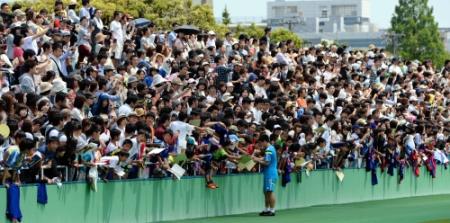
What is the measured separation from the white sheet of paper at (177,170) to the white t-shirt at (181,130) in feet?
1.14

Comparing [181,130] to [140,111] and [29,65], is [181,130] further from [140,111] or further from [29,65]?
[29,65]

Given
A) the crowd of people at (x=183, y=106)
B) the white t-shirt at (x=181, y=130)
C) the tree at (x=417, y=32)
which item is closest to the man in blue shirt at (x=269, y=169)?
the crowd of people at (x=183, y=106)

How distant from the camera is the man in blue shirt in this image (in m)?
30.4

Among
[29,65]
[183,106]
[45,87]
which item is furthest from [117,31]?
[29,65]

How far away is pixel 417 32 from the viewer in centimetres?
14662

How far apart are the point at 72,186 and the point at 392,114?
1979 cm

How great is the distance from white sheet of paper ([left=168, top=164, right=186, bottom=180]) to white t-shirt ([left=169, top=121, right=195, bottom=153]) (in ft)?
1.14

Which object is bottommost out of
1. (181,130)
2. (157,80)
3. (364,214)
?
(364,214)

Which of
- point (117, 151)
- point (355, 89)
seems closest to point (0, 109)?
point (117, 151)

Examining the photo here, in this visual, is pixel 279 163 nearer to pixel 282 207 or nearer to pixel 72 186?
pixel 282 207

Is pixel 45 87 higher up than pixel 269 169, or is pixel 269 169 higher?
pixel 45 87

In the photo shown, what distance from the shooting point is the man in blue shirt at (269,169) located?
30.4 metres

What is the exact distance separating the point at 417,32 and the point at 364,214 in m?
116

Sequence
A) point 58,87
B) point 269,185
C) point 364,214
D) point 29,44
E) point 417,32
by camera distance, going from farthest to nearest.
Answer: point 417,32
point 364,214
point 269,185
point 29,44
point 58,87
